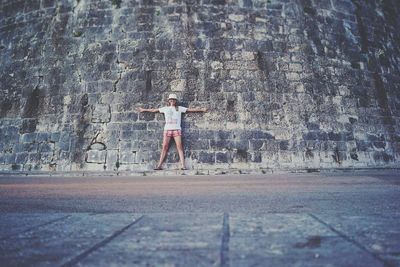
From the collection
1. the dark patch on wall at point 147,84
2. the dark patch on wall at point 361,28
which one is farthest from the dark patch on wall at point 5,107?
the dark patch on wall at point 361,28

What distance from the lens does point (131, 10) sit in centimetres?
827

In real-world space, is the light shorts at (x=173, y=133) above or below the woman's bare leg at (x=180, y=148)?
above

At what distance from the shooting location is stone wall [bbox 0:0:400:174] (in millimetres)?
7414

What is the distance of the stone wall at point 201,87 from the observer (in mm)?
7414

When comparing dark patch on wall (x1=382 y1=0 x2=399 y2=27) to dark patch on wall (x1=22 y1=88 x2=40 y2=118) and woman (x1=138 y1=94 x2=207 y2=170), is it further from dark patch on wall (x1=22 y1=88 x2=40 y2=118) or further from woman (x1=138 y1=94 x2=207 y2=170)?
dark patch on wall (x1=22 y1=88 x2=40 y2=118)

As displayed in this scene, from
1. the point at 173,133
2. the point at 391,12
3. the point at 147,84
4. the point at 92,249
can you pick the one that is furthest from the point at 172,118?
the point at 391,12

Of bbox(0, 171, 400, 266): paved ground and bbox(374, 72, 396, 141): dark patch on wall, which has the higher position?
bbox(374, 72, 396, 141): dark patch on wall

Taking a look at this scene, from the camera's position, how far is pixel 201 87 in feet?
25.1

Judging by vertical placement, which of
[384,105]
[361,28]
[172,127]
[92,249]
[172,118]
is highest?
[361,28]

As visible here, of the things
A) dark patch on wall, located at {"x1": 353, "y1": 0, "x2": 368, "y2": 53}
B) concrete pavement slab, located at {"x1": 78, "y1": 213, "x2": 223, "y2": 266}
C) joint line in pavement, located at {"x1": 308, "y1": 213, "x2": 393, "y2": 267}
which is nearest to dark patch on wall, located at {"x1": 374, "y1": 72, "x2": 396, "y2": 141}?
dark patch on wall, located at {"x1": 353, "y1": 0, "x2": 368, "y2": 53}

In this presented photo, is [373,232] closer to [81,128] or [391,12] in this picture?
[81,128]

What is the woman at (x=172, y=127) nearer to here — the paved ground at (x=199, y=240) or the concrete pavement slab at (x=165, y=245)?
the paved ground at (x=199, y=240)

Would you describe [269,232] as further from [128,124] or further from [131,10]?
[131,10]

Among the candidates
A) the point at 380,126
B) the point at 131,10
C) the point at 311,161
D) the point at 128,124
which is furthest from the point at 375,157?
the point at 131,10
